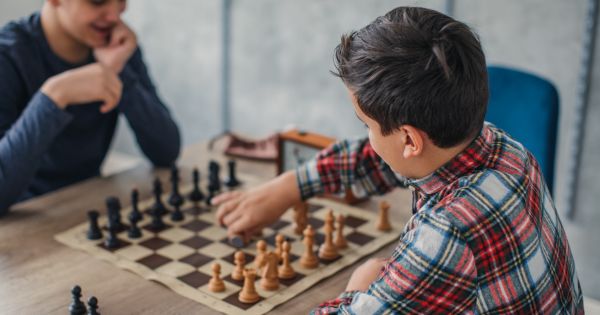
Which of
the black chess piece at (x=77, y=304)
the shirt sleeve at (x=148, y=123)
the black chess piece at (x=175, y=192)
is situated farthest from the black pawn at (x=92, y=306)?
the shirt sleeve at (x=148, y=123)

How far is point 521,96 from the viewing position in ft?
6.48

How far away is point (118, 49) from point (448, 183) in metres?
1.28

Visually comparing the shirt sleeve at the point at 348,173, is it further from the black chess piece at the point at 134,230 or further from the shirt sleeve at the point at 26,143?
the shirt sleeve at the point at 26,143

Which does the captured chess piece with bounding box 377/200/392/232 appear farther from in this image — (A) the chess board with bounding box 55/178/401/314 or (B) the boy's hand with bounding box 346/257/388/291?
(B) the boy's hand with bounding box 346/257/388/291

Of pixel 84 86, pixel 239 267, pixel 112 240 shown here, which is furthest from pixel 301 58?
pixel 239 267

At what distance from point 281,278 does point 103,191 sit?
708 mm

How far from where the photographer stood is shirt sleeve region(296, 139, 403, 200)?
5.19 feet

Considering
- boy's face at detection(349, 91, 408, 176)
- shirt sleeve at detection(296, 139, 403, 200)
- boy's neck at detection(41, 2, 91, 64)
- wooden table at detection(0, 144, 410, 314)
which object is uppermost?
boy's neck at detection(41, 2, 91, 64)

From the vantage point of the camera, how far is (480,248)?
99 centimetres

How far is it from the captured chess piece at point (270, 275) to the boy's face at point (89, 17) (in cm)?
101

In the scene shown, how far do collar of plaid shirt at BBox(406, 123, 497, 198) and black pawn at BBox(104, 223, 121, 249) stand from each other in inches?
29.2

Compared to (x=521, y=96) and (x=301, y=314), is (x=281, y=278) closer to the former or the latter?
(x=301, y=314)

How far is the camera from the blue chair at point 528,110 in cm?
192

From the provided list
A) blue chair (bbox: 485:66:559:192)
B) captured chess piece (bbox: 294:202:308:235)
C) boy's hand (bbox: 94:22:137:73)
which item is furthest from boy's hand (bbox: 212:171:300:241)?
blue chair (bbox: 485:66:559:192)
